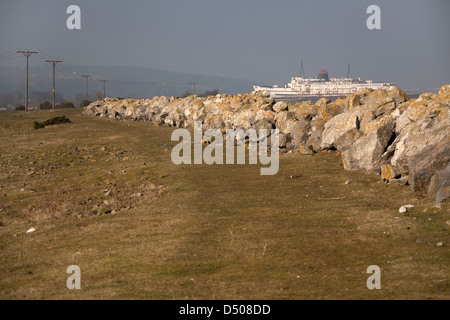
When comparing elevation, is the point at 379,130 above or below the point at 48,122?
above

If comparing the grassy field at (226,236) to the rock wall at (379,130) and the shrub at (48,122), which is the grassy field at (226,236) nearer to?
the rock wall at (379,130)

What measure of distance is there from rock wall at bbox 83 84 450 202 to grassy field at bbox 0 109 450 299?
0.63m

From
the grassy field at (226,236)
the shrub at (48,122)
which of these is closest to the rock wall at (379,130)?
the grassy field at (226,236)

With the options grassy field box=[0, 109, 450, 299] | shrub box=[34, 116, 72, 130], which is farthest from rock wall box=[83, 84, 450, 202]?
shrub box=[34, 116, 72, 130]

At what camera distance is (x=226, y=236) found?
12000 mm

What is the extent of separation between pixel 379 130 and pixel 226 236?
845 centimetres

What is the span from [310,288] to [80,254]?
5.25m

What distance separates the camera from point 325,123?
79.5ft

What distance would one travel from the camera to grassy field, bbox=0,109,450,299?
9.04 metres

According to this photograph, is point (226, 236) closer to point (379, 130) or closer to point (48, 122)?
point (379, 130)

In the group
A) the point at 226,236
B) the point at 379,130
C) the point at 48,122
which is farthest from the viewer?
the point at 48,122

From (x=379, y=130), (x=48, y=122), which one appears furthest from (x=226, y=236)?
(x=48, y=122)

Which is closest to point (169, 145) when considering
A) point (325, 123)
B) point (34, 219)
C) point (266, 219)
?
point (325, 123)
